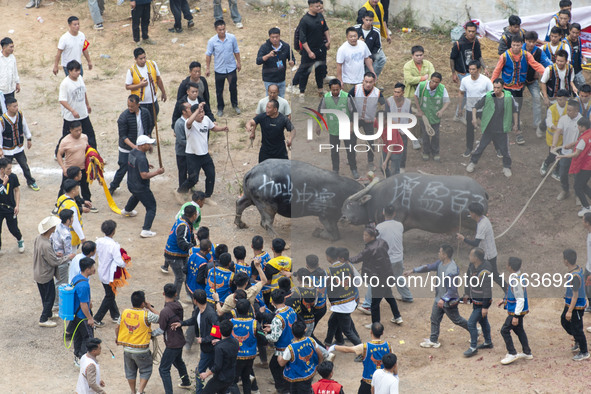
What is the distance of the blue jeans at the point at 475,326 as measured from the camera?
33.1ft

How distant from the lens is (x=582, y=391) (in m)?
9.23

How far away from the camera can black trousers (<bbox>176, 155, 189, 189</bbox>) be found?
13.6 m

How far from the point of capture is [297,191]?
1255 centimetres

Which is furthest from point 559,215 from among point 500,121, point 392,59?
point 392,59

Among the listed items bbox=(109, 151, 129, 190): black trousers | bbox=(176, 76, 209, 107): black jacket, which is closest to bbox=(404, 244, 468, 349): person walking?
bbox=(109, 151, 129, 190): black trousers

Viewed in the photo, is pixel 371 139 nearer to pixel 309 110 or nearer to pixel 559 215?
pixel 309 110

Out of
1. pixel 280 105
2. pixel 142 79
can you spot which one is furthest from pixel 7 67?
pixel 280 105

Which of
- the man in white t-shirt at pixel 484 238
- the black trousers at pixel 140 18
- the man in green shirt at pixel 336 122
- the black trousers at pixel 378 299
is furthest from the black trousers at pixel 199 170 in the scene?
the black trousers at pixel 140 18

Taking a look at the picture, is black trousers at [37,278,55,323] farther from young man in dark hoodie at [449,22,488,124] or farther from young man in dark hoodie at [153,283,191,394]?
young man in dark hoodie at [449,22,488,124]

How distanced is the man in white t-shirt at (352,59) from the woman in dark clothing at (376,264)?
16.9ft

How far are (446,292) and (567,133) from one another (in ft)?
10.6

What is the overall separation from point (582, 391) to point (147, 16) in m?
12.9

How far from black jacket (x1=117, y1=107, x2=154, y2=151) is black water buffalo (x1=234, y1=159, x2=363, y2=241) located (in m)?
2.00

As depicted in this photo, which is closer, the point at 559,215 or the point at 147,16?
the point at 559,215
